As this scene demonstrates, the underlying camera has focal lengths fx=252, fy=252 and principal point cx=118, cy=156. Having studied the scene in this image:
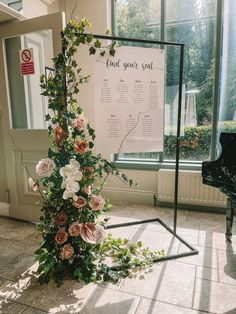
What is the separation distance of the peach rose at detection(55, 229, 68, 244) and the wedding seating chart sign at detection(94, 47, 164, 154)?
76cm

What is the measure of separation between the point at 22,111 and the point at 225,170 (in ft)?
7.09

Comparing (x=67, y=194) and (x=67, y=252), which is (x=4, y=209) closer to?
(x=67, y=252)

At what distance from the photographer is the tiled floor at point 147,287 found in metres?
1.59

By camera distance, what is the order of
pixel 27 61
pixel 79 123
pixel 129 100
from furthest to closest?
pixel 27 61 < pixel 129 100 < pixel 79 123

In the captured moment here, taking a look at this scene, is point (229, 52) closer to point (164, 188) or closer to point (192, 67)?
point (192, 67)

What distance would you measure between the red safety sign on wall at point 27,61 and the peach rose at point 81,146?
4.27ft

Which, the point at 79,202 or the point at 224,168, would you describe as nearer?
the point at 79,202

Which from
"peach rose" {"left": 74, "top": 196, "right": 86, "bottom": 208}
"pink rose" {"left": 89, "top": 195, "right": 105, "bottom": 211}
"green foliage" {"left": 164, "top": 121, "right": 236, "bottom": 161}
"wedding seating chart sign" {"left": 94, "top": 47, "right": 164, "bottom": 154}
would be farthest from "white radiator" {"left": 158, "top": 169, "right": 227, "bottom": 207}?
"peach rose" {"left": 74, "top": 196, "right": 86, "bottom": 208}

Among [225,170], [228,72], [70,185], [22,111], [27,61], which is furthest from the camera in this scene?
[228,72]

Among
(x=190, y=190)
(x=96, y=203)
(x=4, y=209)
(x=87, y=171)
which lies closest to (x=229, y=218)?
(x=190, y=190)

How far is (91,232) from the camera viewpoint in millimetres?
1767

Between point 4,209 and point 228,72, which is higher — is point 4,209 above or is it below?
below

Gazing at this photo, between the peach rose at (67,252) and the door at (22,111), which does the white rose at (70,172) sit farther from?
the door at (22,111)

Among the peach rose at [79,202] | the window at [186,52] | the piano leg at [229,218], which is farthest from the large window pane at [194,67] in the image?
the peach rose at [79,202]
